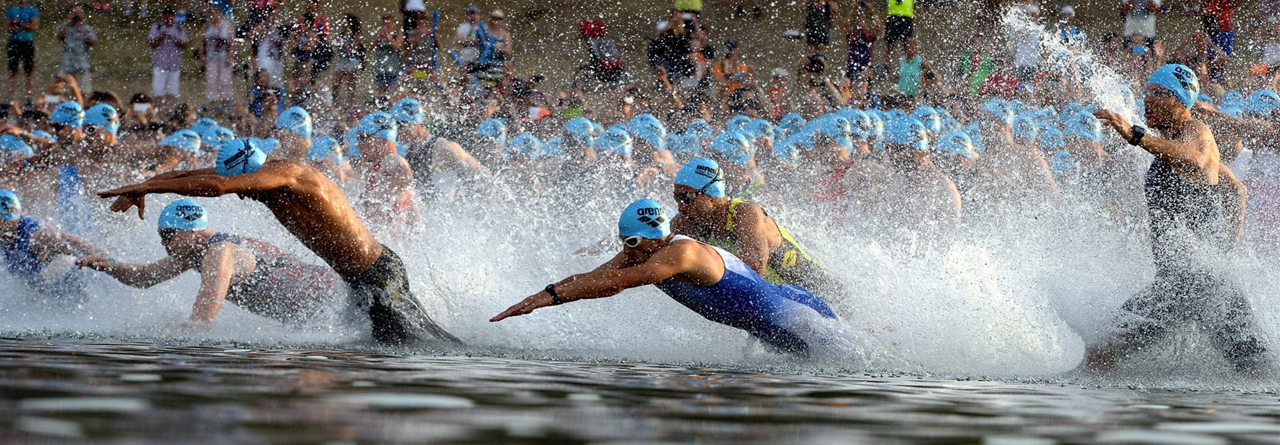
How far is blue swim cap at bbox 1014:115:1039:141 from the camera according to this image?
1223cm

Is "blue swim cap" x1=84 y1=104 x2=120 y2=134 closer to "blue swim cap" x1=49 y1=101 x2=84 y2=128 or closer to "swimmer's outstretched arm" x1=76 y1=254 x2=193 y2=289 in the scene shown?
"blue swim cap" x1=49 y1=101 x2=84 y2=128

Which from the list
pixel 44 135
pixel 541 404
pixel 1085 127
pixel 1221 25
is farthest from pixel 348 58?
pixel 541 404

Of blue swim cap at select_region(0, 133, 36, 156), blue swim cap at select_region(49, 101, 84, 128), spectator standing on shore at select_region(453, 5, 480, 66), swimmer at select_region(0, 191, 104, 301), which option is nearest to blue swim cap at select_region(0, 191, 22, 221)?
swimmer at select_region(0, 191, 104, 301)

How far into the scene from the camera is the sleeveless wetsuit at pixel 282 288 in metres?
8.19

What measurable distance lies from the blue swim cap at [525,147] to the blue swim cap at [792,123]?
2.76 meters

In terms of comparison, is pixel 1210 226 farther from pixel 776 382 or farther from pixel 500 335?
pixel 500 335

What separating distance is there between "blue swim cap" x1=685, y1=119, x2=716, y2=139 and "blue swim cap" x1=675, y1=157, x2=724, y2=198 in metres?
6.46

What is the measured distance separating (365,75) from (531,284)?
30.6 ft

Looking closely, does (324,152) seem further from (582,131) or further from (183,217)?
(183,217)

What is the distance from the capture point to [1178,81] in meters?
6.91

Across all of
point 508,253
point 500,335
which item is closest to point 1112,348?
point 500,335


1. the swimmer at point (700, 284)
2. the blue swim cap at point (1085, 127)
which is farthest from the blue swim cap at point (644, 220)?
the blue swim cap at point (1085, 127)

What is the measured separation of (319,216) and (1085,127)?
7581 millimetres

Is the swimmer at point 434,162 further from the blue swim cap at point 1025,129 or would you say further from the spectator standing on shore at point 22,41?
the spectator standing on shore at point 22,41
